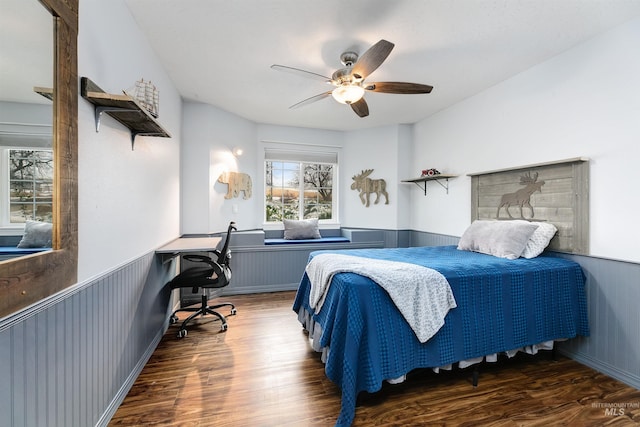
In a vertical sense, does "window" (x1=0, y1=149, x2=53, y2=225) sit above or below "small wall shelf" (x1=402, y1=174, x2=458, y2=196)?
below

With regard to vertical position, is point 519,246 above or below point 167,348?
above

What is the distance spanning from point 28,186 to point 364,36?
7.42 ft

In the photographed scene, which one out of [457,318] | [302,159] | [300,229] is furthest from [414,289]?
[302,159]

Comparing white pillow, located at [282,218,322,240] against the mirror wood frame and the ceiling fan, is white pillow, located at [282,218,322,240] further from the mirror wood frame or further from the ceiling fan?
the mirror wood frame

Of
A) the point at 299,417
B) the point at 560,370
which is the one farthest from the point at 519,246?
the point at 299,417

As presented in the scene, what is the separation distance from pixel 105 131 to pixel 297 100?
2351mm

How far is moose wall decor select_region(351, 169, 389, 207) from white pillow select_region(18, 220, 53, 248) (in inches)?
160

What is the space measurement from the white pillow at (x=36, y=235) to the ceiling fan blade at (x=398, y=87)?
2.18m

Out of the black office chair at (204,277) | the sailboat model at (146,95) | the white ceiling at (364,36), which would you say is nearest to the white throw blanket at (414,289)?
the black office chair at (204,277)

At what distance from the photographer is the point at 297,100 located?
140 inches

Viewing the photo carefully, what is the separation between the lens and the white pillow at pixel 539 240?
2428 millimetres

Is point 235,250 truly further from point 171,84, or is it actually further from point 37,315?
point 37,315

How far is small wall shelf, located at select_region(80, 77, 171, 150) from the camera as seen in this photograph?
4.59 feet

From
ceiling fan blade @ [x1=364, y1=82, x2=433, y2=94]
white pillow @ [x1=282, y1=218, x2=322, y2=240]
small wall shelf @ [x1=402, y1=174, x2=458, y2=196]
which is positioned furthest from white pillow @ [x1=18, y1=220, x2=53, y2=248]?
small wall shelf @ [x1=402, y1=174, x2=458, y2=196]
